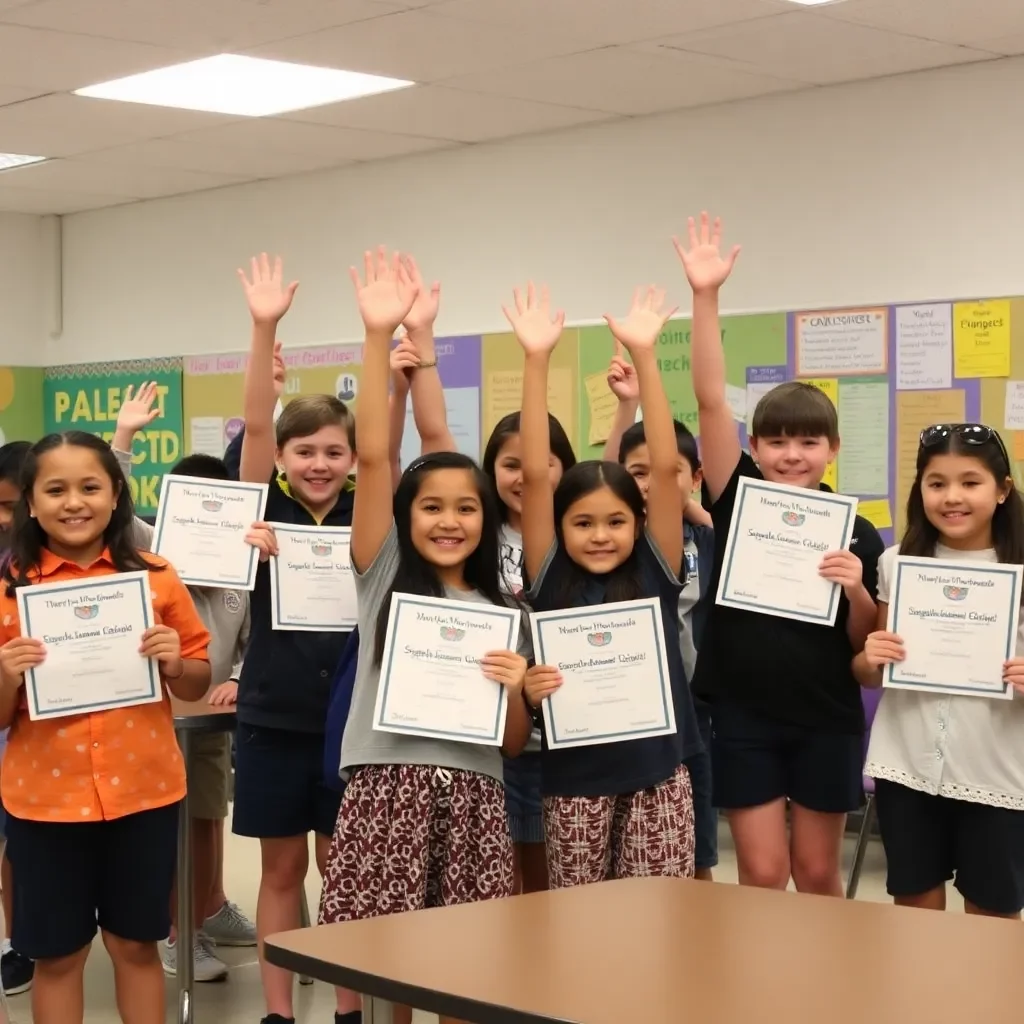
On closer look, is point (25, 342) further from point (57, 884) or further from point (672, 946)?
point (672, 946)

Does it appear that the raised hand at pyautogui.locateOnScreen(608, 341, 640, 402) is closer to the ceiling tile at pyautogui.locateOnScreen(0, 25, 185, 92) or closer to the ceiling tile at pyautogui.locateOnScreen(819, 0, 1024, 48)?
the ceiling tile at pyautogui.locateOnScreen(819, 0, 1024, 48)

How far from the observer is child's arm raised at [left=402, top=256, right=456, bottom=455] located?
3.49 meters

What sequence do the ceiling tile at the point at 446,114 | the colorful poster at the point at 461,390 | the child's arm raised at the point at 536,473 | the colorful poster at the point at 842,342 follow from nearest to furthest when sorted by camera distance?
the child's arm raised at the point at 536,473 < the colorful poster at the point at 842,342 < the ceiling tile at the point at 446,114 < the colorful poster at the point at 461,390

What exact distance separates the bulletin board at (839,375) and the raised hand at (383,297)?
2.83 metres

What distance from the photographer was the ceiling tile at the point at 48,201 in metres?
8.06

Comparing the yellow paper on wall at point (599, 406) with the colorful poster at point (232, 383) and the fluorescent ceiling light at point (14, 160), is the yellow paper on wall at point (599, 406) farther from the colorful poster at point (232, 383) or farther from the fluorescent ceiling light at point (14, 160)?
the fluorescent ceiling light at point (14, 160)

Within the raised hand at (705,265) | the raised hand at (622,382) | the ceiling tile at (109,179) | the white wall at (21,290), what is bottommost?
the raised hand at (622,382)

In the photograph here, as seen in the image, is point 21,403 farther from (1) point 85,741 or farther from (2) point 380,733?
(2) point 380,733

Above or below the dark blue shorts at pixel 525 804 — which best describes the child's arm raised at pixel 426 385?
above

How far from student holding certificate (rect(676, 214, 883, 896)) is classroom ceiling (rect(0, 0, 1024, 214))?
1.87m

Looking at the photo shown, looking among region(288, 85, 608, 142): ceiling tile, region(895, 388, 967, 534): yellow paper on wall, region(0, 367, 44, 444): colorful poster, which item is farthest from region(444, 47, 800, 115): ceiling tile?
region(0, 367, 44, 444): colorful poster

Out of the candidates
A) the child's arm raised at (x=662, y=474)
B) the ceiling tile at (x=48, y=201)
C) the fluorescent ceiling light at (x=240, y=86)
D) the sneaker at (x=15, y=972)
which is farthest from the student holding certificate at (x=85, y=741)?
the ceiling tile at (x=48, y=201)

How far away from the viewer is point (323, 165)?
24.1 feet

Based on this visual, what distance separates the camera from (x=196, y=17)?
16.0 feet
